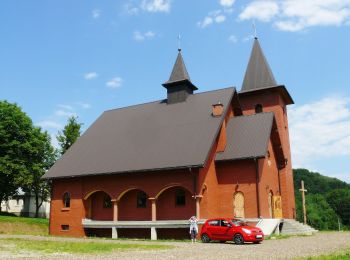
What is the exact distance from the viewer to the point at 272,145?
29.6 metres

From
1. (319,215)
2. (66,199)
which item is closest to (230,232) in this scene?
(66,199)

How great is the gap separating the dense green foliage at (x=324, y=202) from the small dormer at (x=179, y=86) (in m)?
39.7

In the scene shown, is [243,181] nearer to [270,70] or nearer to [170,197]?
[170,197]

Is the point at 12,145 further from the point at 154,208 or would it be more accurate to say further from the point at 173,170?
the point at 173,170

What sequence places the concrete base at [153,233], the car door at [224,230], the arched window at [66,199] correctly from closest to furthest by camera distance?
the car door at [224,230]
the concrete base at [153,233]
the arched window at [66,199]

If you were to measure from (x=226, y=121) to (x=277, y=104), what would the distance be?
6.84 metres

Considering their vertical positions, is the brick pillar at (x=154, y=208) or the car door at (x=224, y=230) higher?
the brick pillar at (x=154, y=208)

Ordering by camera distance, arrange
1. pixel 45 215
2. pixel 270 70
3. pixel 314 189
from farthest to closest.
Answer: pixel 314 189 → pixel 45 215 → pixel 270 70

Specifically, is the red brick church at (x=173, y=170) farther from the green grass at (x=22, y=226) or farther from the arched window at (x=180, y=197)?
the green grass at (x=22, y=226)

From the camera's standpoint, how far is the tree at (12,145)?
143 ft

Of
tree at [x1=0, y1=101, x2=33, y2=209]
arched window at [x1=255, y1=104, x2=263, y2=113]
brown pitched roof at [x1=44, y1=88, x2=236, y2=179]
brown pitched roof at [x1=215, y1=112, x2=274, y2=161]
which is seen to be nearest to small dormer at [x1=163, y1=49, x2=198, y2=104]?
brown pitched roof at [x1=44, y1=88, x2=236, y2=179]

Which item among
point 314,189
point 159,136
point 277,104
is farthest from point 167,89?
point 314,189

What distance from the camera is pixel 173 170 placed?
24.2m

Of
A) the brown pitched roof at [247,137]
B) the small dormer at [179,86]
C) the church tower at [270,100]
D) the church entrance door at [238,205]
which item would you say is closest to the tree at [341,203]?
the church tower at [270,100]
